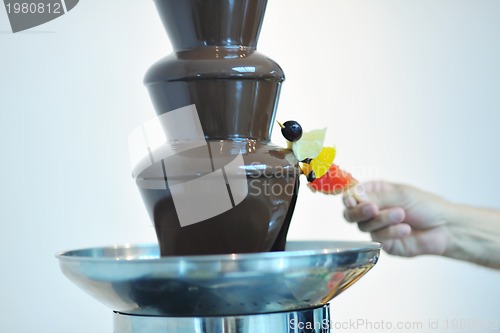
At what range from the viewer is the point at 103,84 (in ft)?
5.90

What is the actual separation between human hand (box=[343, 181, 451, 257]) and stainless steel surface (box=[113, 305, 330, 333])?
0.34 meters

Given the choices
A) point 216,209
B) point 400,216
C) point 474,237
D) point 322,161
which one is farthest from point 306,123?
point 216,209

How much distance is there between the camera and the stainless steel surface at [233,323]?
24.7 inches

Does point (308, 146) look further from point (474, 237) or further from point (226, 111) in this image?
point (474, 237)

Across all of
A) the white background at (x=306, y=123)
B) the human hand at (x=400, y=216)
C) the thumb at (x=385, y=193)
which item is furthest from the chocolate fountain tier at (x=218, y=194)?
the white background at (x=306, y=123)

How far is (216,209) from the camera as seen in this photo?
0.70 m

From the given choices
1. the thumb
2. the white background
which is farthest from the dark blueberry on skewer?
the white background

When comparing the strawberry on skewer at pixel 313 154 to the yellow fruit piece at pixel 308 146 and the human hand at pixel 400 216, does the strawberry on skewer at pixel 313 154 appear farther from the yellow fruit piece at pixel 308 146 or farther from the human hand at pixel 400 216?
the human hand at pixel 400 216

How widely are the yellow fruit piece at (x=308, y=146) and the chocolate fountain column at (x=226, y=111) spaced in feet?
0.04

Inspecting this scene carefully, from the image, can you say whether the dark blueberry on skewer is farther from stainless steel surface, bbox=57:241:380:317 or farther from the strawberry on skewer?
stainless steel surface, bbox=57:241:380:317

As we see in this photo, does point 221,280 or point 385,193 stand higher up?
point 221,280

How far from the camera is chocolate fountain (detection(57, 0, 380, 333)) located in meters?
0.59

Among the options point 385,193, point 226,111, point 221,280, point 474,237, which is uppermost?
point 226,111

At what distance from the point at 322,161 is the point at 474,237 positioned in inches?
29.8
